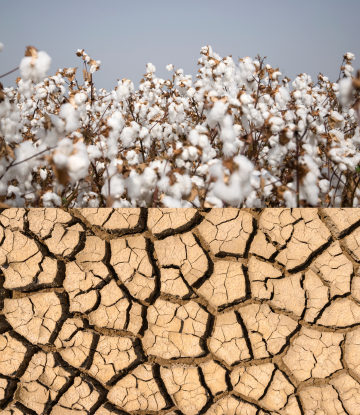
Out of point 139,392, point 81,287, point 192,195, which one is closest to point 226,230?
point 192,195

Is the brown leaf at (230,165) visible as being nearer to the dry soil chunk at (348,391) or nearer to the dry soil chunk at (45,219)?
the dry soil chunk at (45,219)

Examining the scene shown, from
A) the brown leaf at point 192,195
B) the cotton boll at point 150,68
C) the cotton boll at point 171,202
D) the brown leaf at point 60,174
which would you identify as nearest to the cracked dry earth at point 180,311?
the brown leaf at point 192,195

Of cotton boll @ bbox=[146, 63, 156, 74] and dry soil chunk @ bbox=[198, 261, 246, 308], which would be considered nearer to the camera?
dry soil chunk @ bbox=[198, 261, 246, 308]

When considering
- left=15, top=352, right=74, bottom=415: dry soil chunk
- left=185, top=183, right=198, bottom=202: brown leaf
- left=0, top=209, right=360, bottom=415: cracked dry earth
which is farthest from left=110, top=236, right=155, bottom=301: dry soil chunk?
left=15, top=352, right=74, bottom=415: dry soil chunk

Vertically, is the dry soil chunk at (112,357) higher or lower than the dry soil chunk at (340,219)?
lower

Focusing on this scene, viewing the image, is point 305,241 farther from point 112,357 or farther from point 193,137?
point 112,357

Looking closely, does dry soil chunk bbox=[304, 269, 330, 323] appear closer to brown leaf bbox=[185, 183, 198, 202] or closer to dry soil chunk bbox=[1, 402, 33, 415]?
brown leaf bbox=[185, 183, 198, 202]
